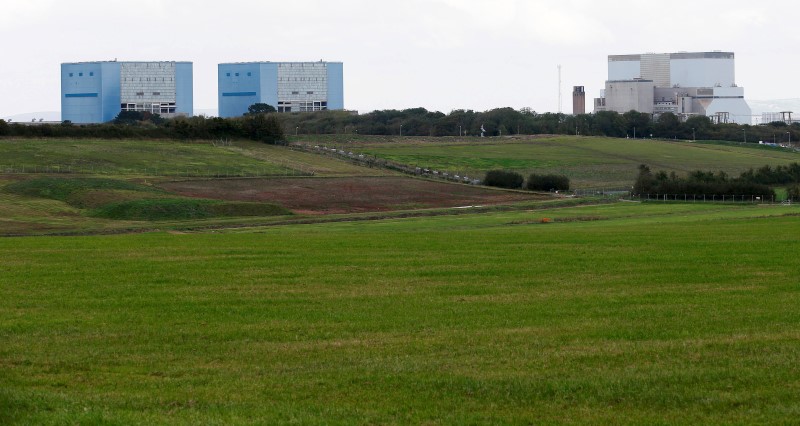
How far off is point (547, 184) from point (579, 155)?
42634mm

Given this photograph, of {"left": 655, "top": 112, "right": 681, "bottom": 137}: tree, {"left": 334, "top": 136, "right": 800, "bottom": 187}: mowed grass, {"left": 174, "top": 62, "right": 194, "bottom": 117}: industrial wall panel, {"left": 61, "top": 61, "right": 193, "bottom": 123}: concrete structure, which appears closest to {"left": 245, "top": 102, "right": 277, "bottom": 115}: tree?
{"left": 174, "top": 62, "right": 194, "bottom": 117}: industrial wall panel

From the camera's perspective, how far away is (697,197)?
324ft

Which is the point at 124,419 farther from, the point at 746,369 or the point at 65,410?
the point at 746,369

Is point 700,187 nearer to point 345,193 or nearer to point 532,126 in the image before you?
point 345,193

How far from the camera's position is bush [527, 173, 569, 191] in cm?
10535

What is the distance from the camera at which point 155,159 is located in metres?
107

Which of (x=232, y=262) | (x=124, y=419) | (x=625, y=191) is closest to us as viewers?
(x=124, y=419)

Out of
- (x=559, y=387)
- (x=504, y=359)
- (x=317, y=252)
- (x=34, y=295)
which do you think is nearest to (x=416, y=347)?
(x=504, y=359)

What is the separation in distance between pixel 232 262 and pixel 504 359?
58.2ft

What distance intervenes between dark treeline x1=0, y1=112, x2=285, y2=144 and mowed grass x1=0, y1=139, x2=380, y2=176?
3.16 meters

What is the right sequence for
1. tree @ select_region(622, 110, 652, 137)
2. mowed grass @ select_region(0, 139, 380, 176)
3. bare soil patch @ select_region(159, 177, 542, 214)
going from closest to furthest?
1. bare soil patch @ select_region(159, 177, 542, 214)
2. mowed grass @ select_region(0, 139, 380, 176)
3. tree @ select_region(622, 110, 652, 137)

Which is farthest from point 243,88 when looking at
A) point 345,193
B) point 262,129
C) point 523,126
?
point 345,193

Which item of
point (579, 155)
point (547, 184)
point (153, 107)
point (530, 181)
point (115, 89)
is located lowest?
point (547, 184)

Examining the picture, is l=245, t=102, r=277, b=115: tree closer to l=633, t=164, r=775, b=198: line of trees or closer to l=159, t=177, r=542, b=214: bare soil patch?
l=159, t=177, r=542, b=214: bare soil patch
